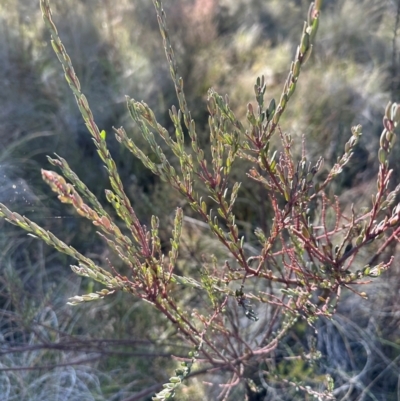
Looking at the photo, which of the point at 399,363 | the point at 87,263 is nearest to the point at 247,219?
the point at 399,363

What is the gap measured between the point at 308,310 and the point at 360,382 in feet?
3.59

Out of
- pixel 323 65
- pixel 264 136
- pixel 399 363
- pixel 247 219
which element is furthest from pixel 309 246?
pixel 323 65

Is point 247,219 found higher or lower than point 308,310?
higher

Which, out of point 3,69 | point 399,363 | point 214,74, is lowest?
point 399,363

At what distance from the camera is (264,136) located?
2.47ft

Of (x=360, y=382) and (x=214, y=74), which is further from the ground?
(x=214, y=74)

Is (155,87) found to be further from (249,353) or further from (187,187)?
(187,187)

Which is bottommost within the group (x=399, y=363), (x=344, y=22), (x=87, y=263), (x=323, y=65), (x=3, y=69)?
(x=87, y=263)

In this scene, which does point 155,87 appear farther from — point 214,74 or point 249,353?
point 249,353

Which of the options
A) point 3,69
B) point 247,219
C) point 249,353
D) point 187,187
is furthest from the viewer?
point 3,69

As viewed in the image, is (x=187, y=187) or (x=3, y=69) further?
(x=3, y=69)

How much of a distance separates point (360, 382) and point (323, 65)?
3.36 metres

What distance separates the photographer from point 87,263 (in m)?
0.80

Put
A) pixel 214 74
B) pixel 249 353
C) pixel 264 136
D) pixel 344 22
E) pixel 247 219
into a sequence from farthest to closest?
pixel 344 22 → pixel 214 74 → pixel 247 219 → pixel 249 353 → pixel 264 136
